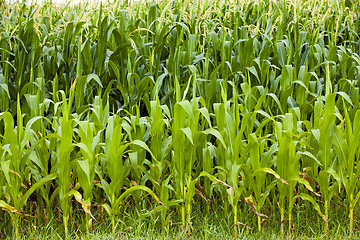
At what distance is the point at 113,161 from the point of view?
2.20 meters

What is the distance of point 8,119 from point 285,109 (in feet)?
6.33

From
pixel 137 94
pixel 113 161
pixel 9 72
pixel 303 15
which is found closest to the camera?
pixel 113 161

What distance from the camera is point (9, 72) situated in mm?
3104

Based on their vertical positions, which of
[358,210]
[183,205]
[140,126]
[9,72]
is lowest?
[358,210]

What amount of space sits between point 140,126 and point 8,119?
771 mm

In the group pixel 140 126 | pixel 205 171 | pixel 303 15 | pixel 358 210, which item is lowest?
pixel 358 210

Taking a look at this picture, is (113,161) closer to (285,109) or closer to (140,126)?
(140,126)

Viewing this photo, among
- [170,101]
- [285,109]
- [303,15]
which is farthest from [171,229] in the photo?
[303,15]

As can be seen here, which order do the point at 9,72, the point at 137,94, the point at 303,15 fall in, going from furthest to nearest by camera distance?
the point at 303,15 → the point at 9,72 → the point at 137,94

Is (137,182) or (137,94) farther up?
(137,94)

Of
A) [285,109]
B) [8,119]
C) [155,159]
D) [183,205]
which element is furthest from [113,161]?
[285,109]

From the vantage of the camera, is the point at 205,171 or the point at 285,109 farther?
the point at 285,109

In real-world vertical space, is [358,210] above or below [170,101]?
below

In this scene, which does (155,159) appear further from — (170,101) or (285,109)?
(285,109)
